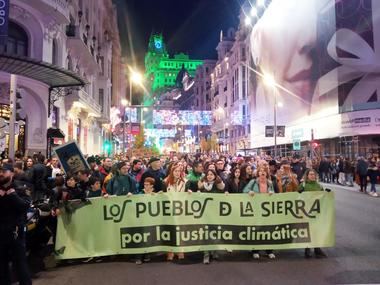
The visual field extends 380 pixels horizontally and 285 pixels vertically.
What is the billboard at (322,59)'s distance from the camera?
35.3m

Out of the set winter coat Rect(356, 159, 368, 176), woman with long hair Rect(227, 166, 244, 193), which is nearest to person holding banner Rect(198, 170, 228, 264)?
woman with long hair Rect(227, 166, 244, 193)

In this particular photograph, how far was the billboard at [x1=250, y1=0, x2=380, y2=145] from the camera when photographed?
116ft

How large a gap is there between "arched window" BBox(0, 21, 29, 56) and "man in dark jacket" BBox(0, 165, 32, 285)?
56.4 ft

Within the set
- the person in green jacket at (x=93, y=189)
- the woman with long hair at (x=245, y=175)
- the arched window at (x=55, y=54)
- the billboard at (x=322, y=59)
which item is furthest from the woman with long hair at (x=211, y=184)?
the billboard at (x=322, y=59)

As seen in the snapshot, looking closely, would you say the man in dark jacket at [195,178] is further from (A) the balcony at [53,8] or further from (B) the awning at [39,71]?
(A) the balcony at [53,8]

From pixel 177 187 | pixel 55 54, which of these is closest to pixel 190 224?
pixel 177 187

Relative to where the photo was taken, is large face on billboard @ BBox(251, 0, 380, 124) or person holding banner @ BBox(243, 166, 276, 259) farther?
large face on billboard @ BBox(251, 0, 380, 124)

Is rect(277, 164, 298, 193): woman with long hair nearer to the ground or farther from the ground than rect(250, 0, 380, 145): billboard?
nearer to the ground

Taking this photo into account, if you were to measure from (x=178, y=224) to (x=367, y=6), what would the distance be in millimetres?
34880

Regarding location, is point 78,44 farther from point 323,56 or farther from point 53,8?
point 323,56

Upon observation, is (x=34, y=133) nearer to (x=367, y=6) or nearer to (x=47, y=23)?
(x=47, y=23)

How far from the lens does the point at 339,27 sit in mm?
37125

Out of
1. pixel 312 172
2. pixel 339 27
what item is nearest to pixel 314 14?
pixel 339 27

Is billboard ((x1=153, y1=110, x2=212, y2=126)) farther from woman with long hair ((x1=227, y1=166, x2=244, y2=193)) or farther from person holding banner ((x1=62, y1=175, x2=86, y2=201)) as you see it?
person holding banner ((x1=62, y1=175, x2=86, y2=201))
